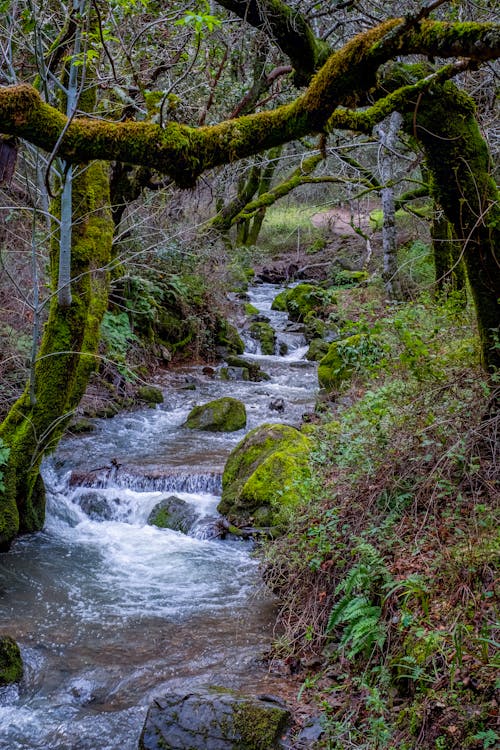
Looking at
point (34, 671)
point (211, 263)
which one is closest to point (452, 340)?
point (34, 671)

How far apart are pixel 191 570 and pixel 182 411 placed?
20.2 ft

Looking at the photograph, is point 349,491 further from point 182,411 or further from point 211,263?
point 211,263

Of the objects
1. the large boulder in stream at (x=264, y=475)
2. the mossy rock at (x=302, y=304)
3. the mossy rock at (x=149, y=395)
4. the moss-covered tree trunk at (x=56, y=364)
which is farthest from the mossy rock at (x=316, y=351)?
the moss-covered tree trunk at (x=56, y=364)

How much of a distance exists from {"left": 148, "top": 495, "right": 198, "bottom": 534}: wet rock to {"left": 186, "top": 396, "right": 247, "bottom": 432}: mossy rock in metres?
3.30

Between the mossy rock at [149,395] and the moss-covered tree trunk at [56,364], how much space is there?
18.5ft

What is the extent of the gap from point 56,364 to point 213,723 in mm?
4696

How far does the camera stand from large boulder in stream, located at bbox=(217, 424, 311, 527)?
7.76 m

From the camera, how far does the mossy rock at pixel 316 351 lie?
18.1 meters

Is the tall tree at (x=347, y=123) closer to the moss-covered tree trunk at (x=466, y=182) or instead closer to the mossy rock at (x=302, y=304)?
the moss-covered tree trunk at (x=466, y=182)

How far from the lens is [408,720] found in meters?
3.64

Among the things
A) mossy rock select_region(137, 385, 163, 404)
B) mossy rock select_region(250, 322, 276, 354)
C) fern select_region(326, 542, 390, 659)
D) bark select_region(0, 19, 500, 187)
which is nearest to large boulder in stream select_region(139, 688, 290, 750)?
fern select_region(326, 542, 390, 659)

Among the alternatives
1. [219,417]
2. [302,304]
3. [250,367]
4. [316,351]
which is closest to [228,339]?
[250,367]

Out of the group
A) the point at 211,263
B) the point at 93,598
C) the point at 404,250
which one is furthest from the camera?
the point at 404,250

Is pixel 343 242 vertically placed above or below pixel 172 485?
above
